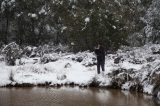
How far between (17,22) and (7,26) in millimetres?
1130

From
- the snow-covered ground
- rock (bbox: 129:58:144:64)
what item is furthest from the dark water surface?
rock (bbox: 129:58:144:64)

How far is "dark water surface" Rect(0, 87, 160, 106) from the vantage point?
14.7 m

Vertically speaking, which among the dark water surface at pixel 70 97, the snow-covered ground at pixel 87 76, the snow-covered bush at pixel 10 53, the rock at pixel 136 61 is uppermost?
the snow-covered bush at pixel 10 53

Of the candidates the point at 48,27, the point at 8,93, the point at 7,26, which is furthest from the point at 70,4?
the point at 8,93

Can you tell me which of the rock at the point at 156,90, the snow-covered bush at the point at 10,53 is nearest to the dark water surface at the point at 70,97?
the rock at the point at 156,90

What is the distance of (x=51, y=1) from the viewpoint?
3938 centimetres

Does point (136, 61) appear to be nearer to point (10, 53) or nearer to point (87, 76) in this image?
point (87, 76)

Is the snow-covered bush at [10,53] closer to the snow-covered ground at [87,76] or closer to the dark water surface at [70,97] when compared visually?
the snow-covered ground at [87,76]

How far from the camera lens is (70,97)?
1627cm

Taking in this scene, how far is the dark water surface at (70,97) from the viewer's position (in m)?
14.7

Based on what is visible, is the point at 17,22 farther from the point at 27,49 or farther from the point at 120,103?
the point at 120,103

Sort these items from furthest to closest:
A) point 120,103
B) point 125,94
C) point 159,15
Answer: point 159,15 → point 125,94 → point 120,103

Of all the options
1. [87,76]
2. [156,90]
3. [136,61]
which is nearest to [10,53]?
[87,76]

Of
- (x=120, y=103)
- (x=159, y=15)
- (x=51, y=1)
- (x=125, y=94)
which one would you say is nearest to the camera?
(x=120, y=103)
